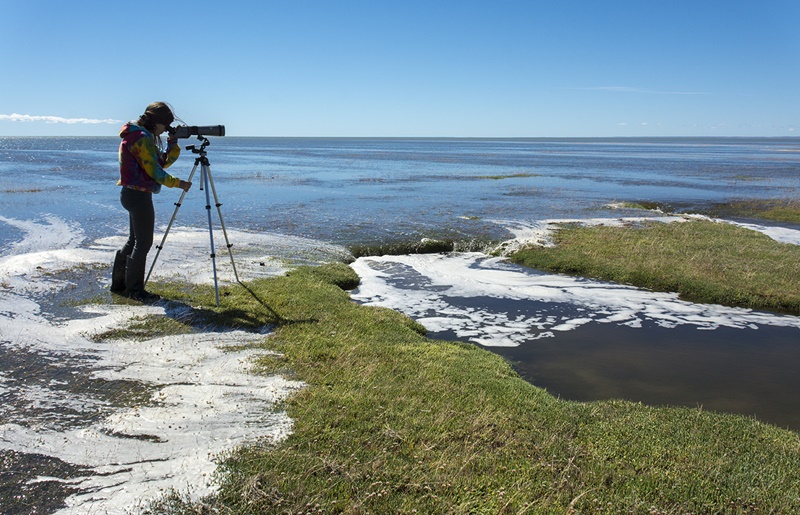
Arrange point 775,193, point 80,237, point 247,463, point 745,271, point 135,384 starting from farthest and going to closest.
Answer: point 775,193 → point 80,237 → point 745,271 → point 135,384 → point 247,463

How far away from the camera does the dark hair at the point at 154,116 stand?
9.20 m

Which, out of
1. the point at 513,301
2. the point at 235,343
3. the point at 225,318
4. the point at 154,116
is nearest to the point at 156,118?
the point at 154,116

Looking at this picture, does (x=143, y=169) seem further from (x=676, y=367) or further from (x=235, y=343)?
(x=676, y=367)

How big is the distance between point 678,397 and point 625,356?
1.72 meters

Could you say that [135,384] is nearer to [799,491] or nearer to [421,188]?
[799,491]

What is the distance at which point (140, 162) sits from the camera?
922cm

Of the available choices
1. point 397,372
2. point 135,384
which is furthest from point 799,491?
point 135,384

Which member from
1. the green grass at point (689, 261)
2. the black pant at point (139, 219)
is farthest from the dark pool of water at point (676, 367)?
the black pant at point (139, 219)

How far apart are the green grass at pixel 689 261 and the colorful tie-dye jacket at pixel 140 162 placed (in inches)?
462

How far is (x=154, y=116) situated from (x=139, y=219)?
5.98ft

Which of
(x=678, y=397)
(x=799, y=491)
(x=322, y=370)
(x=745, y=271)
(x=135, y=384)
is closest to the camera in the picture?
(x=799, y=491)

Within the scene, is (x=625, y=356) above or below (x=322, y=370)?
below

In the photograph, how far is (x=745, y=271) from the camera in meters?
15.4

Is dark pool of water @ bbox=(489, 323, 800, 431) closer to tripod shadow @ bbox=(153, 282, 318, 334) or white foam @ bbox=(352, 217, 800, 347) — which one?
white foam @ bbox=(352, 217, 800, 347)
